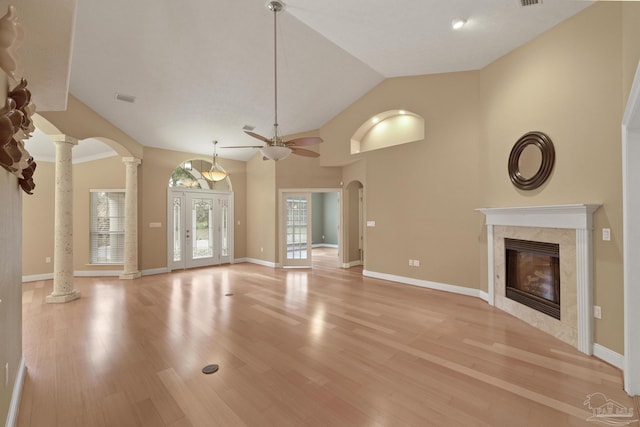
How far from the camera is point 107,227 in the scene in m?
7.21

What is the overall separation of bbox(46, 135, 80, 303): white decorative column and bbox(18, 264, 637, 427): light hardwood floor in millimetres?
332

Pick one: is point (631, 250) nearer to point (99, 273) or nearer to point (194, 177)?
point (194, 177)

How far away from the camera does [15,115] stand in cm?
169

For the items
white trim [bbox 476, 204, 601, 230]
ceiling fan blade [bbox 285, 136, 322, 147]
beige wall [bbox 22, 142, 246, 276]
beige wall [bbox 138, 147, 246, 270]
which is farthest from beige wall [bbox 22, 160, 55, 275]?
white trim [bbox 476, 204, 601, 230]

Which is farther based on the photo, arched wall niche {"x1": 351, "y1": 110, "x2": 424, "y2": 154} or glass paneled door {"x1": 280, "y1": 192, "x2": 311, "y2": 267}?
glass paneled door {"x1": 280, "y1": 192, "x2": 311, "y2": 267}

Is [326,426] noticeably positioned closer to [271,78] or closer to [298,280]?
[298,280]

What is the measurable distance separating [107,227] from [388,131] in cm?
730

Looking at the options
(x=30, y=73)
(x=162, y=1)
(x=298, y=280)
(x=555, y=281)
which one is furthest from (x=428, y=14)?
(x=298, y=280)

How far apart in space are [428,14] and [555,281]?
3762 millimetres

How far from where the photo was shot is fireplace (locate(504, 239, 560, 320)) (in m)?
3.57

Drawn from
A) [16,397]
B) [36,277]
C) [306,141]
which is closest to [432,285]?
Answer: [306,141]

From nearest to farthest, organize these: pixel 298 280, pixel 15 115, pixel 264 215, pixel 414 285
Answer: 1. pixel 15 115
2. pixel 414 285
3. pixel 298 280
4. pixel 264 215

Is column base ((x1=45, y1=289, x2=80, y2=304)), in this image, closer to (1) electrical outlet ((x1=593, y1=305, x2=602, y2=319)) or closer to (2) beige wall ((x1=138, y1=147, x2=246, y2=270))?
(2) beige wall ((x1=138, y1=147, x2=246, y2=270))

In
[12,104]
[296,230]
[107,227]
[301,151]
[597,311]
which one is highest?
[301,151]
